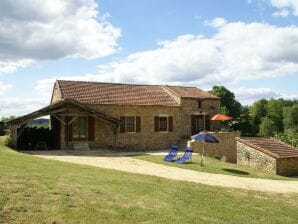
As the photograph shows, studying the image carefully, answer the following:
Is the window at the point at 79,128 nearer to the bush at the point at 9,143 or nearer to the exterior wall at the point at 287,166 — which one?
the bush at the point at 9,143

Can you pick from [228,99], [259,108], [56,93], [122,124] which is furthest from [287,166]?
[259,108]

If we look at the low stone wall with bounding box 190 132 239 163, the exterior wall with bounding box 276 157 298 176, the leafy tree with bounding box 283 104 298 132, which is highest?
the leafy tree with bounding box 283 104 298 132

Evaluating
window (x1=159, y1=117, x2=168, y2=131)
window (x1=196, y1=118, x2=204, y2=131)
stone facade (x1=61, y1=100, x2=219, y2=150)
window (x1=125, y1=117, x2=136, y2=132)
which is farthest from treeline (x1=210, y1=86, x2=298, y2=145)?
window (x1=125, y1=117, x2=136, y2=132)

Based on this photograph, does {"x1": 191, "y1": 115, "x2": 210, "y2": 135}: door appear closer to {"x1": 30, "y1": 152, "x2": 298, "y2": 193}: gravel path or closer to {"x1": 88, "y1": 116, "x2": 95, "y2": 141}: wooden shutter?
{"x1": 88, "y1": 116, "x2": 95, "y2": 141}: wooden shutter

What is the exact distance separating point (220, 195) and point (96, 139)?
15.8 meters

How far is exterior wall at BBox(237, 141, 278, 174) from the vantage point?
21.7 m

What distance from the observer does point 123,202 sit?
972 cm

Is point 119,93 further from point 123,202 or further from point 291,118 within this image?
point 291,118

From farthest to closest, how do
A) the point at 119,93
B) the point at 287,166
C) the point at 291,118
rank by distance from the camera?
the point at 291,118 → the point at 119,93 → the point at 287,166

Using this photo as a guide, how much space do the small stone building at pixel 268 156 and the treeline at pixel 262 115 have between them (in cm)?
1110

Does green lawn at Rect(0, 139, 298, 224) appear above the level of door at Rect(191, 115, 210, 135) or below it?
below

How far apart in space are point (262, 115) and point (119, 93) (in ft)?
144

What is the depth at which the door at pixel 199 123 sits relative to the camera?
30703 mm

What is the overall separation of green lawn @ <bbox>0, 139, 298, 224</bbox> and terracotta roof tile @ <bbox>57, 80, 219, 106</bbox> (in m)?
15.3
